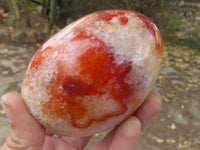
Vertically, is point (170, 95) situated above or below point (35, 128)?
below

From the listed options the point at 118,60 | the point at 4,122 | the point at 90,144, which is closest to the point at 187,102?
the point at 90,144

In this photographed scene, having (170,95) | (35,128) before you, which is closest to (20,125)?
(35,128)

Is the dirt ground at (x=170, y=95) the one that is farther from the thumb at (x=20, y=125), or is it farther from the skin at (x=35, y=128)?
the thumb at (x=20, y=125)

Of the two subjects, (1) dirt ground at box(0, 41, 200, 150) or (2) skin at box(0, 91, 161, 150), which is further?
(1) dirt ground at box(0, 41, 200, 150)

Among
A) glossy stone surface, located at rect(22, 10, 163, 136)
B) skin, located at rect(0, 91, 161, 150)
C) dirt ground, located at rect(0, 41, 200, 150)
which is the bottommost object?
dirt ground, located at rect(0, 41, 200, 150)

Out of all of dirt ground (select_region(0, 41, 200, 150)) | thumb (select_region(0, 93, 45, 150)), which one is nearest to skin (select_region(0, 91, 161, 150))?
thumb (select_region(0, 93, 45, 150))

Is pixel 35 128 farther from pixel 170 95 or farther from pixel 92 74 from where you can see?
pixel 170 95

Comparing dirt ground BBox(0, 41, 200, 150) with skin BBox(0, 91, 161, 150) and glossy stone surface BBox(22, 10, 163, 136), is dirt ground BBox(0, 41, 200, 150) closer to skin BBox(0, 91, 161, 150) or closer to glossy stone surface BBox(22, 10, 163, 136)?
skin BBox(0, 91, 161, 150)
